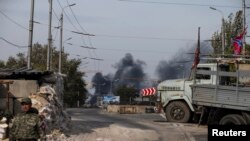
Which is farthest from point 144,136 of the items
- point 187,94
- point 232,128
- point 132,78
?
point 132,78

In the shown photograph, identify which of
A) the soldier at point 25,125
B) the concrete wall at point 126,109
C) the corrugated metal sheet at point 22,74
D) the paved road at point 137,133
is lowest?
the paved road at point 137,133

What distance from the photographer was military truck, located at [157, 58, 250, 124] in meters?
19.9

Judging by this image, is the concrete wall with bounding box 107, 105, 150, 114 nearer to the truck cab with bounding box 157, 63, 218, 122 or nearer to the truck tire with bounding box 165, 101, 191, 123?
the truck cab with bounding box 157, 63, 218, 122

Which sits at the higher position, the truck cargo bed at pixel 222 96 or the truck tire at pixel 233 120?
the truck cargo bed at pixel 222 96

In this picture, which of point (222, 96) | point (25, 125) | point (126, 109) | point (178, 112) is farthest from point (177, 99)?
point (25, 125)

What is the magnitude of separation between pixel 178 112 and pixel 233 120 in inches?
173

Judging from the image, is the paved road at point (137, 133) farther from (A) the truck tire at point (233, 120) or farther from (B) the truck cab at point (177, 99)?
(B) the truck cab at point (177, 99)

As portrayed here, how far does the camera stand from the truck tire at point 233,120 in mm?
19578

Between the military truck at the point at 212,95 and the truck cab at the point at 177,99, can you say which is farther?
the truck cab at the point at 177,99

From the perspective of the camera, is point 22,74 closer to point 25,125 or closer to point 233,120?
point 233,120

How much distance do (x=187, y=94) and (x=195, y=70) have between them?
5.09ft

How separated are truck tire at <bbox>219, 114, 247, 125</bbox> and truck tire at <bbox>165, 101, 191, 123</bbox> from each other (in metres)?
3.54

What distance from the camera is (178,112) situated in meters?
23.9

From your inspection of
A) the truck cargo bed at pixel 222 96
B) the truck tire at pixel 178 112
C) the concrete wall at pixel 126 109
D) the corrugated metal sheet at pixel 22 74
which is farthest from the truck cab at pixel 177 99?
the concrete wall at pixel 126 109
